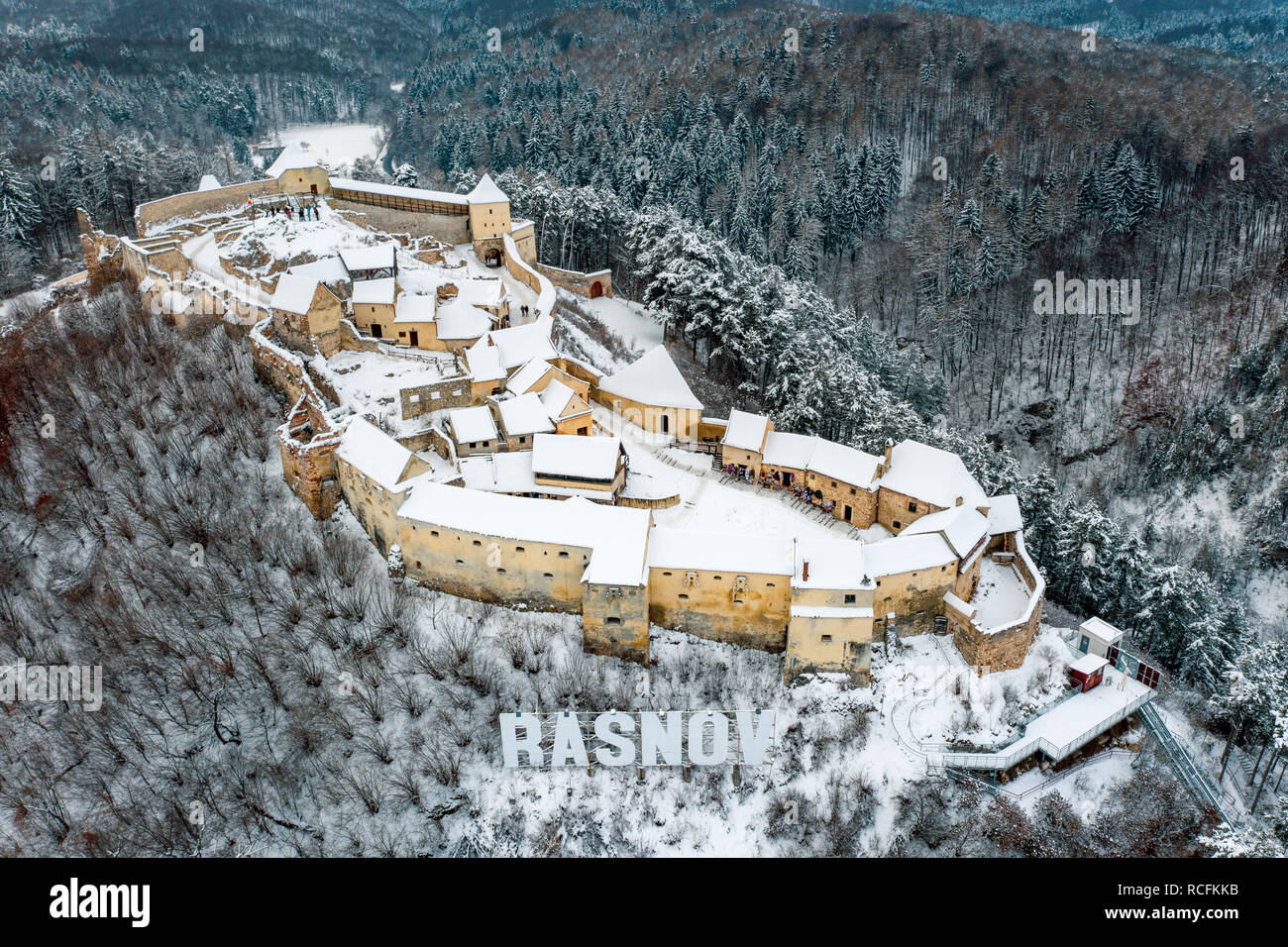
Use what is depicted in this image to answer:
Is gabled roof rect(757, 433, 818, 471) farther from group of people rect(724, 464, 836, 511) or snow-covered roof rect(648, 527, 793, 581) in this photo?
snow-covered roof rect(648, 527, 793, 581)

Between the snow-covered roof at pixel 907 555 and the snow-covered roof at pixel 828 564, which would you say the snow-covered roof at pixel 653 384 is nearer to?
the snow-covered roof at pixel 828 564

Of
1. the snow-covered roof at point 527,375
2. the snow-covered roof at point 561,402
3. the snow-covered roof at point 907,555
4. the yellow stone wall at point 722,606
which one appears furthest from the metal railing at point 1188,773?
the snow-covered roof at point 527,375

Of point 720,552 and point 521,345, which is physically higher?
point 521,345

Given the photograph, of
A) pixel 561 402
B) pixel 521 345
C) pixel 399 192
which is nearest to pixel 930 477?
pixel 561 402

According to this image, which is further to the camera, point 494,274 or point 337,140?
point 337,140

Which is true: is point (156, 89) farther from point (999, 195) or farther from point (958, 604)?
point (958, 604)

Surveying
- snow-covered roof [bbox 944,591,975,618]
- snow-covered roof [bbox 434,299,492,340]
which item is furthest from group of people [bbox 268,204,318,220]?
snow-covered roof [bbox 944,591,975,618]

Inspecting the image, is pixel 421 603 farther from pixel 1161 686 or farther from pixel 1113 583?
pixel 1113 583
